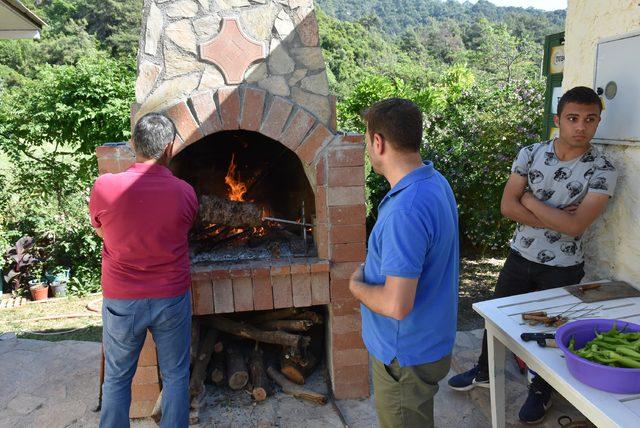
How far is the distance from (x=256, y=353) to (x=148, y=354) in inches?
30.6

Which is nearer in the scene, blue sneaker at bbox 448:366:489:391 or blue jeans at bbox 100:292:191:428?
blue jeans at bbox 100:292:191:428

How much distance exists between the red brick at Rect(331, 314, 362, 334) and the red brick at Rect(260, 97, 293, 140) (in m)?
1.29

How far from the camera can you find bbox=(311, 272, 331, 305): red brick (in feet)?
10.1

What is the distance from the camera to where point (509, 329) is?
6.70 ft

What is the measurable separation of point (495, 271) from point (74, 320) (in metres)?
4.96

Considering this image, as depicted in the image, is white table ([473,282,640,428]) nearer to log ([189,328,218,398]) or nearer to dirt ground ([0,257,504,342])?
log ([189,328,218,398])

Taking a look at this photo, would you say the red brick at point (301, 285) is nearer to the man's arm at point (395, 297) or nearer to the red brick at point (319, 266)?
the red brick at point (319, 266)

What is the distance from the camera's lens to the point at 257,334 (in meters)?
3.33

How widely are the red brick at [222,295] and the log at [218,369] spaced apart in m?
0.62

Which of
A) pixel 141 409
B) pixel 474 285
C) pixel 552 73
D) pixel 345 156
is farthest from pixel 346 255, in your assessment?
pixel 474 285

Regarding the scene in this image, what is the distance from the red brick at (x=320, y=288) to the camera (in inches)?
121

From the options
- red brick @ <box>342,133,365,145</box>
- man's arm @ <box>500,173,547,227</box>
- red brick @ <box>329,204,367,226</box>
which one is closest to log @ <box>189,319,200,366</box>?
red brick @ <box>329,204,367,226</box>

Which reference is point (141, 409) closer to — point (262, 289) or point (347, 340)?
point (262, 289)

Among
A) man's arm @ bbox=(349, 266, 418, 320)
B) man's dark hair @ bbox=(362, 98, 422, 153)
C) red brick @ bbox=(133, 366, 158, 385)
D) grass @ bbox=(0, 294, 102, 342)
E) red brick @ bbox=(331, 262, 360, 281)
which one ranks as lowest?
grass @ bbox=(0, 294, 102, 342)
